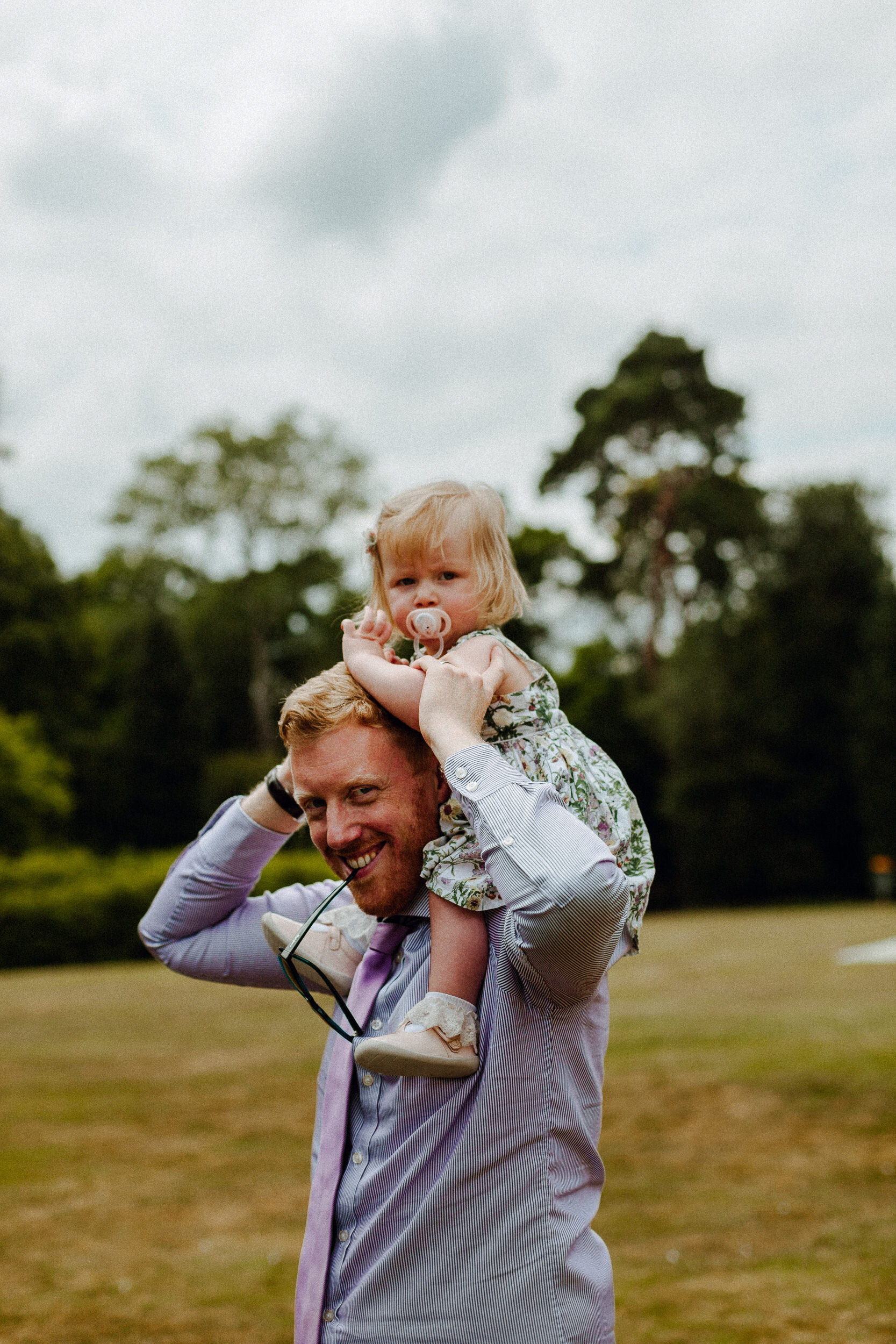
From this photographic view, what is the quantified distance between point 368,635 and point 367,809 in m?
0.43

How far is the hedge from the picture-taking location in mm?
24234

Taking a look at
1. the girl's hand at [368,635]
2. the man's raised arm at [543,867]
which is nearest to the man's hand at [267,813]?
the girl's hand at [368,635]

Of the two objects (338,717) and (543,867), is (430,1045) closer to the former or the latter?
(543,867)

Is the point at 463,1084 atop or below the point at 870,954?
atop

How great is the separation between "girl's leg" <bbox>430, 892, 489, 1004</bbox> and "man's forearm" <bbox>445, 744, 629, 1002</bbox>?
→ 0.57 ft

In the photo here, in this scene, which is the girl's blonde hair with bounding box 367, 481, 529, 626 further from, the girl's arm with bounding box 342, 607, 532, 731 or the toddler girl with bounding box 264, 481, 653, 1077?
the girl's arm with bounding box 342, 607, 532, 731

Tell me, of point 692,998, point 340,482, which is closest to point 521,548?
point 340,482

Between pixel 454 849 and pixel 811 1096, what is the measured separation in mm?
7637

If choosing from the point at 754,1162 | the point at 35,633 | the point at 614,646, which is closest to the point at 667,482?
A: the point at 614,646

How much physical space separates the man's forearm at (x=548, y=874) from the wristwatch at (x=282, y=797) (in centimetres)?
76

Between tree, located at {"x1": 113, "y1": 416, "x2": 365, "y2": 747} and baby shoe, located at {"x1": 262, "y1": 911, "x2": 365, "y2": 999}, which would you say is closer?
baby shoe, located at {"x1": 262, "y1": 911, "x2": 365, "y2": 999}

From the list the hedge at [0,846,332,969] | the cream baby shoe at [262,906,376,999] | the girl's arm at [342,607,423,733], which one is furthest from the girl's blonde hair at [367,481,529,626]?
the hedge at [0,846,332,969]

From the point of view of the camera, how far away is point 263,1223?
21.8ft

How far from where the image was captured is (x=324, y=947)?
2.38 metres
